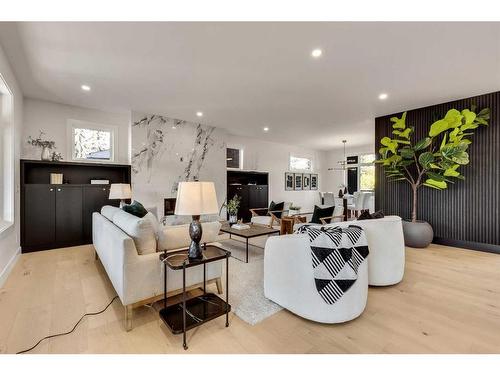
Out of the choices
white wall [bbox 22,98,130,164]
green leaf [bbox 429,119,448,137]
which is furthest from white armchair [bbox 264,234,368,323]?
white wall [bbox 22,98,130,164]

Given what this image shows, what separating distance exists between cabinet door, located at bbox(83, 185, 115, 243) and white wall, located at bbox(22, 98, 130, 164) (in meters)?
0.80

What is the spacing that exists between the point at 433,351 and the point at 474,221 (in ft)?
12.6

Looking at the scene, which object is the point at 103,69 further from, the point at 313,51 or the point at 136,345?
the point at 136,345

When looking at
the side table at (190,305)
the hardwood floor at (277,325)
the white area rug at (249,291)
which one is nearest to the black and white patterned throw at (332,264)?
the hardwood floor at (277,325)

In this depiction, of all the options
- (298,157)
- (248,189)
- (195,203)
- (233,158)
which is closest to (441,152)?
(195,203)

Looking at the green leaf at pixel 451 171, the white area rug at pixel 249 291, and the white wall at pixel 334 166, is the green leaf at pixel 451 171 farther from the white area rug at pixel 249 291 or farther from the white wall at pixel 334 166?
the white wall at pixel 334 166

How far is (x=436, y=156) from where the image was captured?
4.27 m

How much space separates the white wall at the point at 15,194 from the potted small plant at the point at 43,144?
315 mm

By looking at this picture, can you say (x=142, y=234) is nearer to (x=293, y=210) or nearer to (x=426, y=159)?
(x=426, y=159)

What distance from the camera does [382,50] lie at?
2.70m

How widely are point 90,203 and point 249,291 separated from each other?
145 inches

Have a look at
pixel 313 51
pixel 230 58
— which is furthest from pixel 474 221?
pixel 230 58

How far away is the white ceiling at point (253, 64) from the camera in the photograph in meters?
2.37

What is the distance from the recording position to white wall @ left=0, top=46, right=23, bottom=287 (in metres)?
2.84
